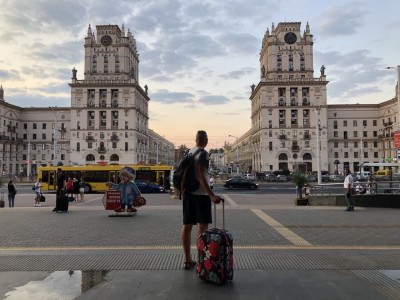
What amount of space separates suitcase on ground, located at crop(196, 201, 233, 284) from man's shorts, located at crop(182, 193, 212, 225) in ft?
1.83

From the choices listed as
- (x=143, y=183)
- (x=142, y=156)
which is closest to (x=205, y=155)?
(x=143, y=183)

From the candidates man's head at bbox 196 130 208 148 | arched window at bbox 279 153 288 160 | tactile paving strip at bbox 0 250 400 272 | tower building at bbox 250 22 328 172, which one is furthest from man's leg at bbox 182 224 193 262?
arched window at bbox 279 153 288 160

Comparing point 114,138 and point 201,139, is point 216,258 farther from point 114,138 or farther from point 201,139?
point 114,138

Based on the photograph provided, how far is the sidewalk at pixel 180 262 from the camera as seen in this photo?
5.08 meters

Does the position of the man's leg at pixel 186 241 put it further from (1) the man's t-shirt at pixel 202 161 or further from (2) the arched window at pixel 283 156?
(2) the arched window at pixel 283 156

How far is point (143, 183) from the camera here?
36.7 metres

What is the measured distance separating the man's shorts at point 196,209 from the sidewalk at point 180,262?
0.82 metres

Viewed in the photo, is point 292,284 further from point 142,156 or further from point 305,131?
point 142,156

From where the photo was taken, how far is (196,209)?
617 cm

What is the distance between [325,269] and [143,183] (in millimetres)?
31337

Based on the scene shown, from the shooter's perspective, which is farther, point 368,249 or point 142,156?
point 142,156

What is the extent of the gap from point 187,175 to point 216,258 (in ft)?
4.54

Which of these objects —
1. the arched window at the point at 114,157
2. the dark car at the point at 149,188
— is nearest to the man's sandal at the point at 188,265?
the dark car at the point at 149,188

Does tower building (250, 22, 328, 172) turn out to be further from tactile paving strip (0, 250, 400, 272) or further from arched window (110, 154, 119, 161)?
tactile paving strip (0, 250, 400, 272)
